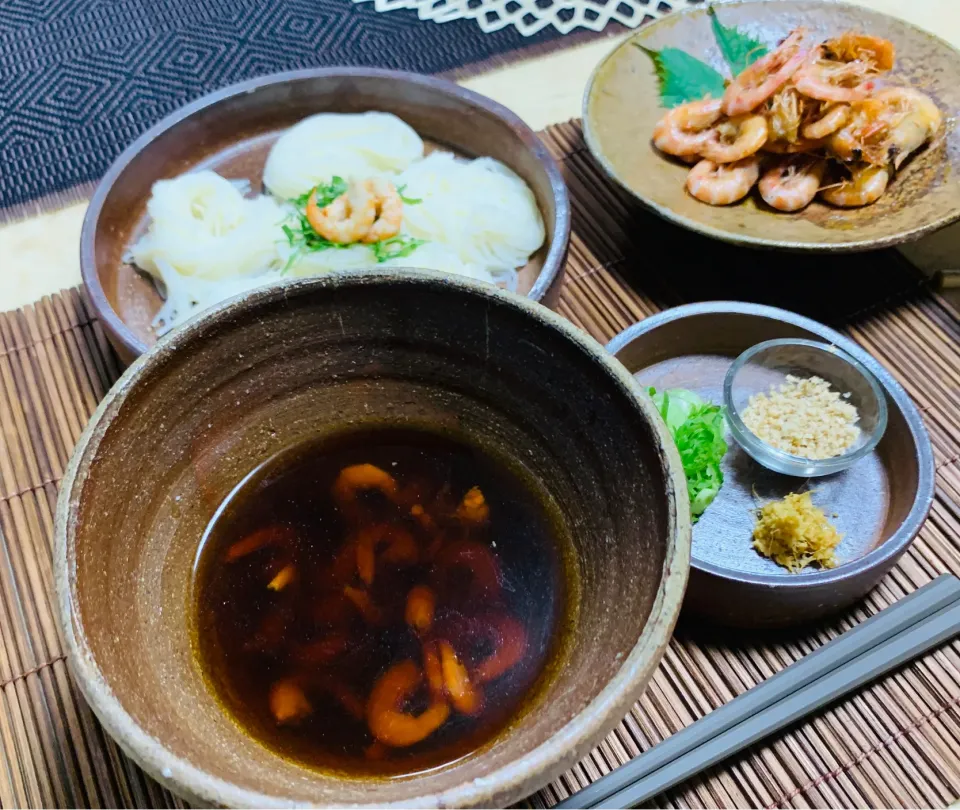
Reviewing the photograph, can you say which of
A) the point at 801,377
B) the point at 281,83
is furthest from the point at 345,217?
the point at 801,377

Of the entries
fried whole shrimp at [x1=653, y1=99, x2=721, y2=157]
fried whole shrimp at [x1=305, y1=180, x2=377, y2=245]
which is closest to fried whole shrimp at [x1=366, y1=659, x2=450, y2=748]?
fried whole shrimp at [x1=305, y1=180, x2=377, y2=245]

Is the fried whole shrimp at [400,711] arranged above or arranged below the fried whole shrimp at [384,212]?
below

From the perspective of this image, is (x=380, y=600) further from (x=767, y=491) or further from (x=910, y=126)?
(x=910, y=126)

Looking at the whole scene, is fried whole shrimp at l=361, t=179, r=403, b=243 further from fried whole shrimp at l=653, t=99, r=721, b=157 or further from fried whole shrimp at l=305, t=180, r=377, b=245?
fried whole shrimp at l=653, t=99, r=721, b=157

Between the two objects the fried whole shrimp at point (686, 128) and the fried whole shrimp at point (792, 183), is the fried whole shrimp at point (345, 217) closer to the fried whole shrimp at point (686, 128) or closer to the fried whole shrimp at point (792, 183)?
the fried whole shrimp at point (686, 128)

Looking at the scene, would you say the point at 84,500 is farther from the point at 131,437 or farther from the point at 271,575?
the point at 271,575

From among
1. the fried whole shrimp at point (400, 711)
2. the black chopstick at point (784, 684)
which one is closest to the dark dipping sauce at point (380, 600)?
the fried whole shrimp at point (400, 711)

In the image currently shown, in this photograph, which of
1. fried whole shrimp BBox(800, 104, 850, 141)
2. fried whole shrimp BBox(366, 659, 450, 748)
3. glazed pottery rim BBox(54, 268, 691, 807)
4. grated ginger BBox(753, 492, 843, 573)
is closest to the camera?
glazed pottery rim BBox(54, 268, 691, 807)
